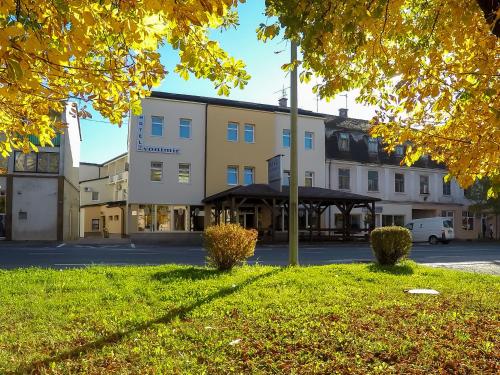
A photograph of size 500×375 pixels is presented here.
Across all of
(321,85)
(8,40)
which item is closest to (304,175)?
(321,85)

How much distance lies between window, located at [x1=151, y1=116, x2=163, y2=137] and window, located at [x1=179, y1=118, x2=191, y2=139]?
4.61ft

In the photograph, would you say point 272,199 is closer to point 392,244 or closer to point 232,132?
point 232,132

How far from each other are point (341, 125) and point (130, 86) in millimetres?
38260

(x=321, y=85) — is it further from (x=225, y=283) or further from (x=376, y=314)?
(x=225, y=283)

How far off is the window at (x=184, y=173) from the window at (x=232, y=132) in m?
3.79

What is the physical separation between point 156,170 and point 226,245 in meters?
22.8

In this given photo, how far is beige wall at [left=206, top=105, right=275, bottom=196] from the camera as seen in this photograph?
33938 mm

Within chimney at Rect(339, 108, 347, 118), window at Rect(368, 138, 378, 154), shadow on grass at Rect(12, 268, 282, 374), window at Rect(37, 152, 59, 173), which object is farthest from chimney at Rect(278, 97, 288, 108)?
shadow on grass at Rect(12, 268, 282, 374)

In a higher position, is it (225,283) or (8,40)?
(8,40)

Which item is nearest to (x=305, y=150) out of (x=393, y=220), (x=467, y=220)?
(x=393, y=220)

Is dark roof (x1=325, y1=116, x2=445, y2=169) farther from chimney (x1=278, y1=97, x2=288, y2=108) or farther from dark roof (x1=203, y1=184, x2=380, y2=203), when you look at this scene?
dark roof (x1=203, y1=184, x2=380, y2=203)

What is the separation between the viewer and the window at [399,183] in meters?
41.8

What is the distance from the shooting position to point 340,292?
7.81 m

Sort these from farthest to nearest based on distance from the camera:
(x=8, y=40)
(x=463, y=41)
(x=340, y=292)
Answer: (x=340, y=292)
(x=463, y=41)
(x=8, y=40)
